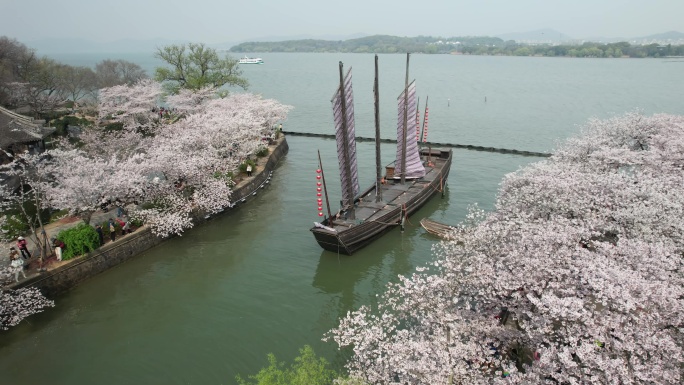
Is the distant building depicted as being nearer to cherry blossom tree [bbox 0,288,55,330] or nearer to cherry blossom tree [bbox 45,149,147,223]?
cherry blossom tree [bbox 45,149,147,223]

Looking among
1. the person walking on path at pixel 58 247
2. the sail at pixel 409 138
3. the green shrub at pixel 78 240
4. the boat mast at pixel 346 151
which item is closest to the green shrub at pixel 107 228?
the green shrub at pixel 78 240

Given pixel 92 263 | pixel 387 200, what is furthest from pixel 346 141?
pixel 92 263

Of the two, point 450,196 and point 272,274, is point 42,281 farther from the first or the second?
point 450,196

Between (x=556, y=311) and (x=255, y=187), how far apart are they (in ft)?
91.1

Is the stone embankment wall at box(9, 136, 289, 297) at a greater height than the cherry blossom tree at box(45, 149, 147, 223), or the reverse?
the cherry blossom tree at box(45, 149, 147, 223)

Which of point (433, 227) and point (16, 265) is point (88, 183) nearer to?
point (16, 265)

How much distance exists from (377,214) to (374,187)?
4.54 meters

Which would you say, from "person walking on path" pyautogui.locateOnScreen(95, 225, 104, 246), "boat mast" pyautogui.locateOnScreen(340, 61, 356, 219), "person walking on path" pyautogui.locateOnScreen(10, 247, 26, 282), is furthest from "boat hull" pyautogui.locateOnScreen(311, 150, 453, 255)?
"person walking on path" pyautogui.locateOnScreen(10, 247, 26, 282)

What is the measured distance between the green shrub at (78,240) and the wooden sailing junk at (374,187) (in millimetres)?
11932

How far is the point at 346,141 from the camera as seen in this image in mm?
23828

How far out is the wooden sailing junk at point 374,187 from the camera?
2362cm

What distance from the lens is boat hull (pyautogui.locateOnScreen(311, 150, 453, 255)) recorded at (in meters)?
23.8

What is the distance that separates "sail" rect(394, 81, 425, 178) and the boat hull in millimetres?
811

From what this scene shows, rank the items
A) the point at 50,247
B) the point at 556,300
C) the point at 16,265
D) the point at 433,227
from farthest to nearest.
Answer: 1. the point at 433,227
2. the point at 50,247
3. the point at 16,265
4. the point at 556,300
